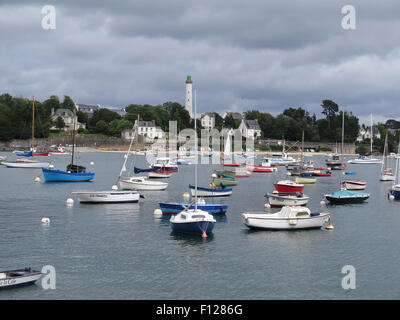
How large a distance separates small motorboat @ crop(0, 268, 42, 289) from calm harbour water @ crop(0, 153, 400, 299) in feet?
1.28

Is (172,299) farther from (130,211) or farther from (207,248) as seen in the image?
(130,211)

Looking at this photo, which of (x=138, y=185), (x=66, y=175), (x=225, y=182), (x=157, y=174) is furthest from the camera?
(x=157, y=174)

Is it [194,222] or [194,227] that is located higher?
A: [194,222]

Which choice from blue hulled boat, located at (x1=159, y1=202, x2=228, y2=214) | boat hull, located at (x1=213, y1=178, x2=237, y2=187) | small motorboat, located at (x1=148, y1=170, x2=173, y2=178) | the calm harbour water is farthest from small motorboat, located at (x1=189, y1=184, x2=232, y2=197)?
small motorboat, located at (x1=148, y1=170, x2=173, y2=178)

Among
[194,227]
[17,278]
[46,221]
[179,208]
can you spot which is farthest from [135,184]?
[17,278]

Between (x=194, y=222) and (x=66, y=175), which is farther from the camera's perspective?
(x=66, y=175)

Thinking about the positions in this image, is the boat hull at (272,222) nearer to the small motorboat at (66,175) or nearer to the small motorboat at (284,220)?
the small motorboat at (284,220)

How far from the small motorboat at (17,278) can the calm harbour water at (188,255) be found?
1.28 ft

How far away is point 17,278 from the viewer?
28.0 m

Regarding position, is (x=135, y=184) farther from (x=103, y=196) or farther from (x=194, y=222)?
(x=194, y=222)

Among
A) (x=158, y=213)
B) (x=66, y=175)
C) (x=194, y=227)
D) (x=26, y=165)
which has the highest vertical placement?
(x=26, y=165)

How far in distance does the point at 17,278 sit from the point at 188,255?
41.0 ft

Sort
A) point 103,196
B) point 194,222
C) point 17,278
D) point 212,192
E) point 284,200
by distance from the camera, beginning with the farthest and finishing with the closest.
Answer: point 212,192
point 103,196
point 284,200
point 194,222
point 17,278
